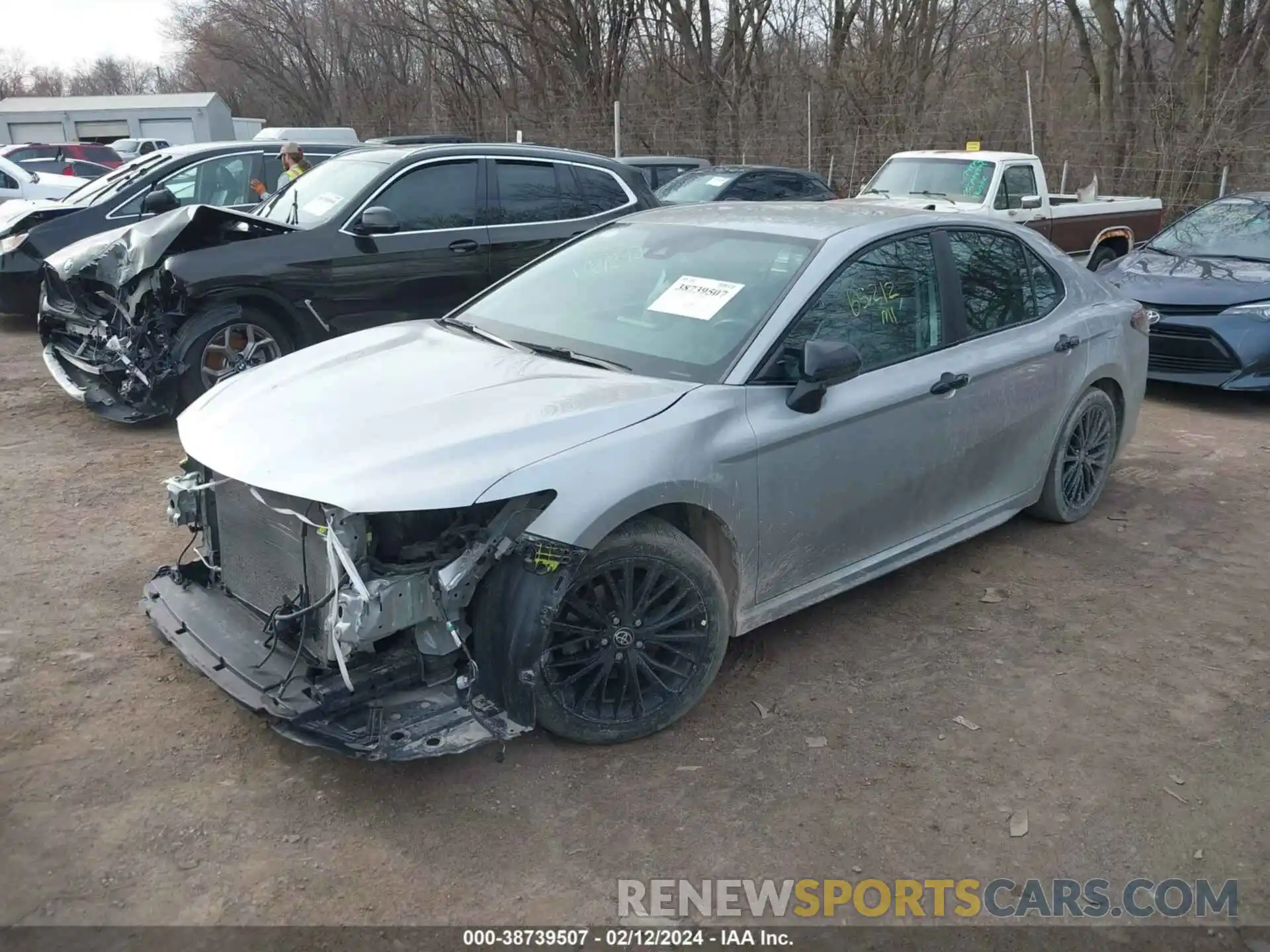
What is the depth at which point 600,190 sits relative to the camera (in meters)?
8.33

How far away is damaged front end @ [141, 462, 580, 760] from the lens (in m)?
3.06

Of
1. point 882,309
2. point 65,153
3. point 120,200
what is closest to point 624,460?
point 882,309

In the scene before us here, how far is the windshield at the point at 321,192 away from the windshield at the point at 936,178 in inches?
276

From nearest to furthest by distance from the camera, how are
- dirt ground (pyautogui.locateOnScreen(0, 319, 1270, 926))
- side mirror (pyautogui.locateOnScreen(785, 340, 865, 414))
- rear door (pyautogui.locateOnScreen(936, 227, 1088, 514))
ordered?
1. dirt ground (pyautogui.locateOnScreen(0, 319, 1270, 926))
2. side mirror (pyautogui.locateOnScreen(785, 340, 865, 414))
3. rear door (pyautogui.locateOnScreen(936, 227, 1088, 514))

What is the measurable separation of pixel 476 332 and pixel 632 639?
5.43 ft

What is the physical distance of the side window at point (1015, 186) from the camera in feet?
39.3

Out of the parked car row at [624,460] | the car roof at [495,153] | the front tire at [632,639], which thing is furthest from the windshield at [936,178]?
the front tire at [632,639]

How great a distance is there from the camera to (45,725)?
11.7 ft

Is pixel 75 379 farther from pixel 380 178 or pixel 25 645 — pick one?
pixel 25 645

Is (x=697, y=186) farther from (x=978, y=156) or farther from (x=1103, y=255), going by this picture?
(x=1103, y=255)

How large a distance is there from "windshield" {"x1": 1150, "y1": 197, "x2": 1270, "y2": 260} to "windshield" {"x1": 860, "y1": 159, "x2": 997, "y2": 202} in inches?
104

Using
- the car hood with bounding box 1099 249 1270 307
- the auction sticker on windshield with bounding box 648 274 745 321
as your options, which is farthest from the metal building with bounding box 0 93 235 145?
the auction sticker on windshield with bounding box 648 274 745 321

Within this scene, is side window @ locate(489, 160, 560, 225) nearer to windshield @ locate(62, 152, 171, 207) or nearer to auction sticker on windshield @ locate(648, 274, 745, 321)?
auction sticker on windshield @ locate(648, 274, 745, 321)

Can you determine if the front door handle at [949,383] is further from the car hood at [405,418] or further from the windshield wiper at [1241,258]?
the windshield wiper at [1241,258]
